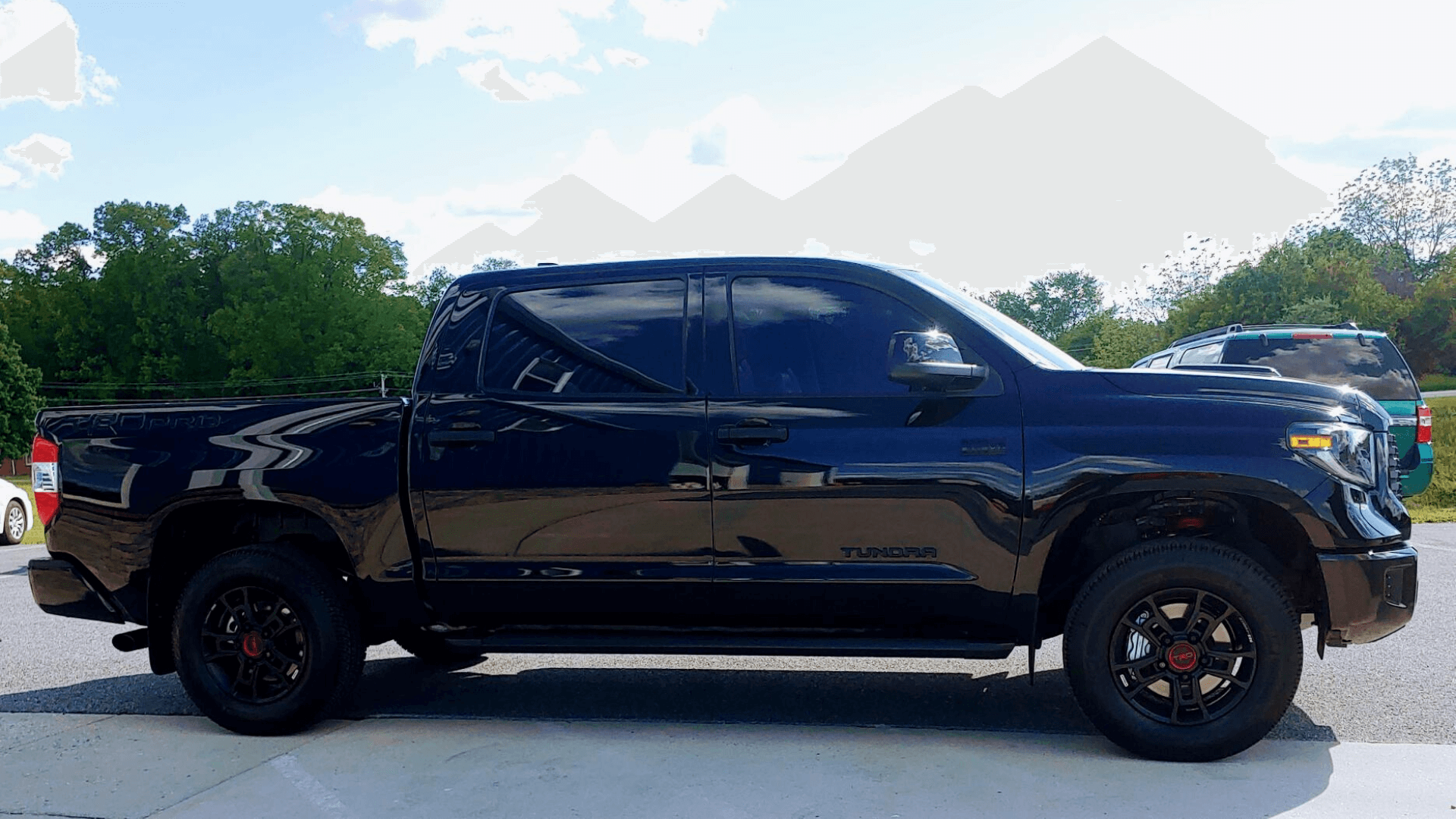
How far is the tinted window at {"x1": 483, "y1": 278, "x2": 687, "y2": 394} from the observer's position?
4.88 metres

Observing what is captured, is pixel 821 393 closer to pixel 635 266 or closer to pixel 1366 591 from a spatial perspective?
pixel 635 266

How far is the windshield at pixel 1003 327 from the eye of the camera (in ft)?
15.5

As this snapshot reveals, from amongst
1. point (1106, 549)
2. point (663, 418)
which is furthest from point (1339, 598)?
point (663, 418)

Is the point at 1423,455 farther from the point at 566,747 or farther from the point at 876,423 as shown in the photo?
the point at 566,747

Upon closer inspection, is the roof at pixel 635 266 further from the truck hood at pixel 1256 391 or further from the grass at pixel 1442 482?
the grass at pixel 1442 482

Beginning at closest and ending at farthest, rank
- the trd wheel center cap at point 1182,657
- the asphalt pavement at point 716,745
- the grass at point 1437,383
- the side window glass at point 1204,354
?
1. the asphalt pavement at point 716,745
2. the trd wheel center cap at point 1182,657
3. the side window glass at point 1204,354
4. the grass at point 1437,383

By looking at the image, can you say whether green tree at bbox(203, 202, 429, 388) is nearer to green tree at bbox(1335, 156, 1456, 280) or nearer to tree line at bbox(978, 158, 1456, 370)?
tree line at bbox(978, 158, 1456, 370)

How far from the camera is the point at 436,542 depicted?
4.93m

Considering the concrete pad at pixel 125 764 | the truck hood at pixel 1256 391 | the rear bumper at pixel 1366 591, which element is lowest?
the concrete pad at pixel 125 764

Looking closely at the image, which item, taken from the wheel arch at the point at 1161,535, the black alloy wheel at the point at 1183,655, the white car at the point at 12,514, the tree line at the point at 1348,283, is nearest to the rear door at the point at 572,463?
the wheel arch at the point at 1161,535

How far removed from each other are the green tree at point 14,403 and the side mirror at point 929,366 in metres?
63.2

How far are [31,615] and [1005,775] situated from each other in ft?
25.7

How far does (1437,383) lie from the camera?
48.8m

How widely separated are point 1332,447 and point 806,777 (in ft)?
7.50
